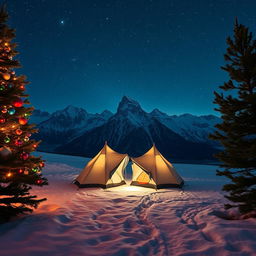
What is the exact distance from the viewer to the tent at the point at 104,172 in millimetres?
11336

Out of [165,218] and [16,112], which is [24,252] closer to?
[16,112]

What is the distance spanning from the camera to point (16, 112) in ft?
17.4

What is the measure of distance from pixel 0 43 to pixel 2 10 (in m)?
0.95

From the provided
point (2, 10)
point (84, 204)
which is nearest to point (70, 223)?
point (84, 204)

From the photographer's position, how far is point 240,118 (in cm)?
565

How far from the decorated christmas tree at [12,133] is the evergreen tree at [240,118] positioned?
5.63 meters

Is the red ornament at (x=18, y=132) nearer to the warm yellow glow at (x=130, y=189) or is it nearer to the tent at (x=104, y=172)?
the tent at (x=104, y=172)

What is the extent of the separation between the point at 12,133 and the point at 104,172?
702 centimetres

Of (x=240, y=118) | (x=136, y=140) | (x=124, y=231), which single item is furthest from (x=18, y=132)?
(x=136, y=140)

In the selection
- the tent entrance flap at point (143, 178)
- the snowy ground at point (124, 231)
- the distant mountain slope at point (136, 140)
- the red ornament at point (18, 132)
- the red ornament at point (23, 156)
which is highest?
the distant mountain slope at point (136, 140)

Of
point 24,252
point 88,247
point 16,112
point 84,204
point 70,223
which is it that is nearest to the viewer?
point 24,252

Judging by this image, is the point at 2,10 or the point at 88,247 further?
the point at 2,10

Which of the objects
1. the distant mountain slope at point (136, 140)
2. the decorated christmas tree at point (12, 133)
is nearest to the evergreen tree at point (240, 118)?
the decorated christmas tree at point (12, 133)

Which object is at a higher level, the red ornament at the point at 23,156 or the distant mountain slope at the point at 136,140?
the distant mountain slope at the point at 136,140
